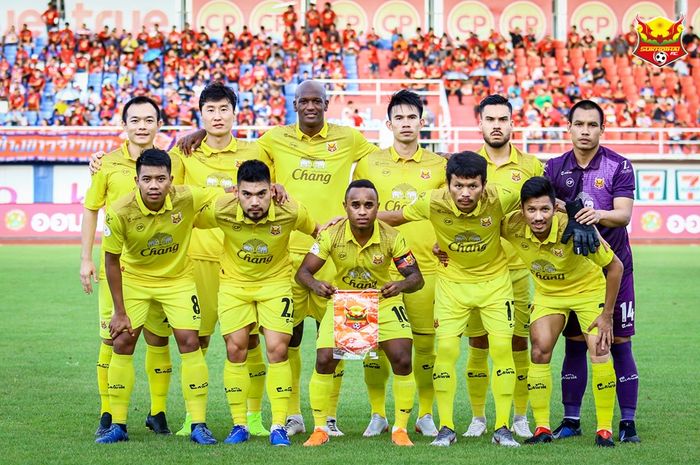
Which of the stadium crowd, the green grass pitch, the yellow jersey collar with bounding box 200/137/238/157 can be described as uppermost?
the stadium crowd

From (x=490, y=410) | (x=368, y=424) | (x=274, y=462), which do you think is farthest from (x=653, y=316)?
(x=274, y=462)

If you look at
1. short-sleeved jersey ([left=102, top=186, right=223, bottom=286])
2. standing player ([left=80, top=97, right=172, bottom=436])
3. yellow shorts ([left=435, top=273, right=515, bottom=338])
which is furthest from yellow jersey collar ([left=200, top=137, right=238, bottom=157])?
yellow shorts ([left=435, top=273, right=515, bottom=338])

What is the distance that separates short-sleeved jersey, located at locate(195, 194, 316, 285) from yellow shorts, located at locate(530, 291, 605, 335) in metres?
1.83

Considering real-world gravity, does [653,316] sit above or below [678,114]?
below

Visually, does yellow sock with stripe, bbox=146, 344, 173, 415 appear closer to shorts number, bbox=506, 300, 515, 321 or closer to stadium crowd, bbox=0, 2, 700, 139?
shorts number, bbox=506, 300, 515, 321

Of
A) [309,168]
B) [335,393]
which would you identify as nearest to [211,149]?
[309,168]

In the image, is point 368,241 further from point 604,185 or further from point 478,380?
point 604,185

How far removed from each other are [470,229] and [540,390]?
49.0 inches

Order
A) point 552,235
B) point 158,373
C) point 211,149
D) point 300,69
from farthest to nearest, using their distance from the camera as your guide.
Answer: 1. point 300,69
2. point 211,149
3. point 158,373
4. point 552,235

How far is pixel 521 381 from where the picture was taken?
8430 millimetres

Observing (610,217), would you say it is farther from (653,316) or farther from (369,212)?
(653,316)

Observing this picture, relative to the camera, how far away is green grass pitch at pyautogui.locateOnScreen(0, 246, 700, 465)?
718cm

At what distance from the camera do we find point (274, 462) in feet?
22.9

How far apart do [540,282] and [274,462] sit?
2.38 meters
